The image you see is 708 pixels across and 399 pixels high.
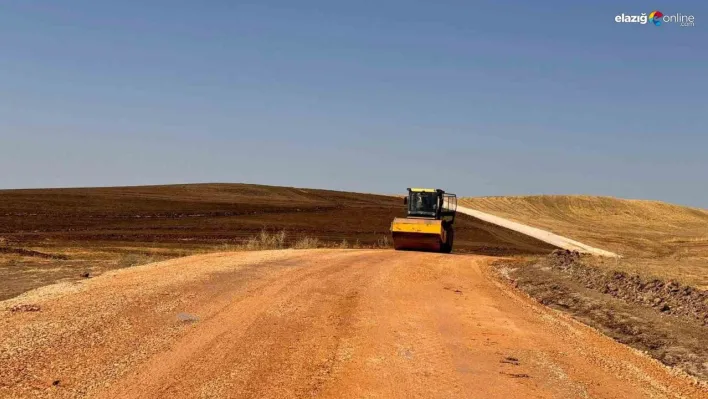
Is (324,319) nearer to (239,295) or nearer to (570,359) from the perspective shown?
(239,295)

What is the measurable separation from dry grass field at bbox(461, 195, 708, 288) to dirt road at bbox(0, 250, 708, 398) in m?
37.2

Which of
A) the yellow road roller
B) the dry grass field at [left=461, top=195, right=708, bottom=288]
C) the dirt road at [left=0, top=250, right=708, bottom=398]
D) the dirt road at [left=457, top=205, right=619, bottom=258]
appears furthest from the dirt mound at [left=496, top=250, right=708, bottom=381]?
the dry grass field at [left=461, top=195, right=708, bottom=288]

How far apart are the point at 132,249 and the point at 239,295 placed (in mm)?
24179

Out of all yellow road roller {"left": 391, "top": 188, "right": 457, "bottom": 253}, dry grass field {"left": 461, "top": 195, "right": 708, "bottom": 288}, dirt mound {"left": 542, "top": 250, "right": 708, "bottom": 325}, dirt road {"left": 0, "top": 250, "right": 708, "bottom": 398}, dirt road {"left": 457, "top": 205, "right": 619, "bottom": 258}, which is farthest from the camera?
dry grass field {"left": 461, "top": 195, "right": 708, "bottom": 288}

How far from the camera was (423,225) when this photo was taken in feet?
99.9

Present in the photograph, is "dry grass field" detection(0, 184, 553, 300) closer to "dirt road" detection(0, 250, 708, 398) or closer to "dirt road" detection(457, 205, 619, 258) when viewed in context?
"dirt road" detection(457, 205, 619, 258)

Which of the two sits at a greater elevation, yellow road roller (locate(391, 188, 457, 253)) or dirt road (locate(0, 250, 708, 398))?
yellow road roller (locate(391, 188, 457, 253))

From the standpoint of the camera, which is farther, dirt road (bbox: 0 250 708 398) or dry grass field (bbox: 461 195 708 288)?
dry grass field (bbox: 461 195 708 288)

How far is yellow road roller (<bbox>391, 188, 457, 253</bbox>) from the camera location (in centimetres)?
3034

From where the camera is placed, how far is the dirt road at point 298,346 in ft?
22.1

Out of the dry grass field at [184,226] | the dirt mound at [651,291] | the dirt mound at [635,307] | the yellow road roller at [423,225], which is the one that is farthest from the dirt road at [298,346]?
the yellow road roller at [423,225]

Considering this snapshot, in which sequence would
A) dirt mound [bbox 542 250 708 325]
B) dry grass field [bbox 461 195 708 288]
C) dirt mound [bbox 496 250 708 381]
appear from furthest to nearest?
dry grass field [bbox 461 195 708 288] → dirt mound [bbox 542 250 708 325] → dirt mound [bbox 496 250 708 381]

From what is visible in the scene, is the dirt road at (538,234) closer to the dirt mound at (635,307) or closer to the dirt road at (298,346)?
the dirt mound at (635,307)

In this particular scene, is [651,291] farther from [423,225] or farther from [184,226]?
[184,226]
